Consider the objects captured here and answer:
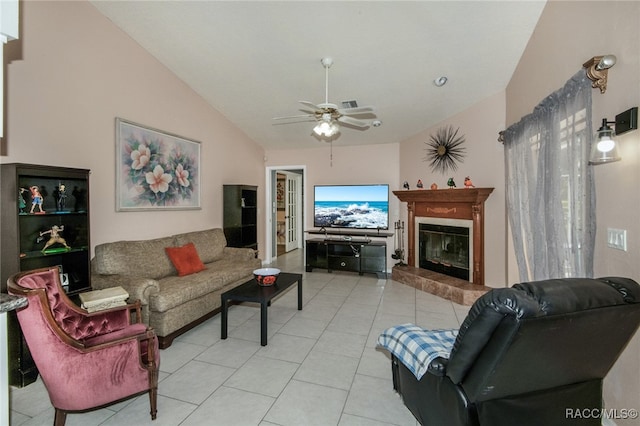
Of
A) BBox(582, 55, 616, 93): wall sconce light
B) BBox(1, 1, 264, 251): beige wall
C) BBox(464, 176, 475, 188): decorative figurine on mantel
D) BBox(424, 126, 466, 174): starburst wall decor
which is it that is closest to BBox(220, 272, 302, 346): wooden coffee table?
BBox(1, 1, 264, 251): beige wall

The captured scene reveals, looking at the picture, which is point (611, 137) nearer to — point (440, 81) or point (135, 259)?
point (440, 81)

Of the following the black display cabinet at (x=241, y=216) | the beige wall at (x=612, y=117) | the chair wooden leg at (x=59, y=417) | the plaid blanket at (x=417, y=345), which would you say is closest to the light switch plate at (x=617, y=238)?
the beige wall at (x=612, y=117)

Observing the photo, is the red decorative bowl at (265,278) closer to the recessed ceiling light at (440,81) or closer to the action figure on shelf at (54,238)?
the action figure on shelf at (54,238)

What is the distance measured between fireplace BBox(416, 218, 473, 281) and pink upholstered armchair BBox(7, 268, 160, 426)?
13.8 feet

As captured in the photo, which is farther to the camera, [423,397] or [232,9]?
[232,9]

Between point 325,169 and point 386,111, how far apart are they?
6.94 ft

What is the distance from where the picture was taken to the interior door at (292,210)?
8.44 meters

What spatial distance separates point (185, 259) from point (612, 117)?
425 centimetres

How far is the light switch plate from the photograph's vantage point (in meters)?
1.84

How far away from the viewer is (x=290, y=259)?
7.46 m

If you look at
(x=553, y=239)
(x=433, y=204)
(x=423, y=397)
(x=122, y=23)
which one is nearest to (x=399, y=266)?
(x=433, y=204)

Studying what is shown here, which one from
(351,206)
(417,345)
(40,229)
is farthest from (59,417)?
(351,206)

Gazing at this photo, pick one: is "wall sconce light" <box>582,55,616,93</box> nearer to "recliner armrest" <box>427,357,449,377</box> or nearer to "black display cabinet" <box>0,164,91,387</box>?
"recliner armrest" <box>427,357,449,377</box>

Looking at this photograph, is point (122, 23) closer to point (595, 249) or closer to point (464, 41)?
point (464, 41)
